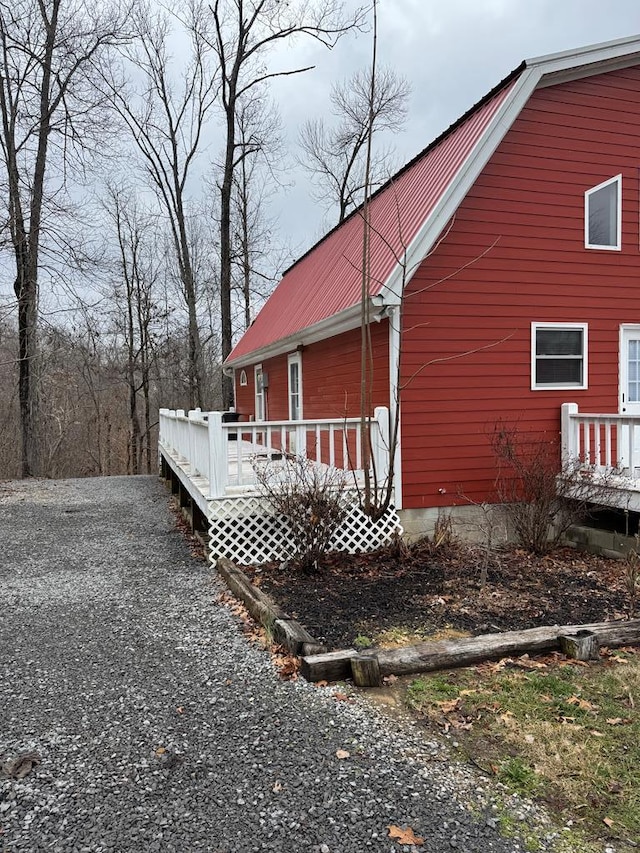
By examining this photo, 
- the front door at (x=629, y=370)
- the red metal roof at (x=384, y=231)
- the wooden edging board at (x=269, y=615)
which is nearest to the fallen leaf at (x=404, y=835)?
the wooden edging board at (x=269, y=615)

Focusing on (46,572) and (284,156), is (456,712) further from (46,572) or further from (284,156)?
(284,156)

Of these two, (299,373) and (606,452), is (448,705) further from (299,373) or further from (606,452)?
(299,373)

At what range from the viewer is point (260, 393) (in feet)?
48.3

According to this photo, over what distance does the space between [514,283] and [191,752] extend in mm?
6762

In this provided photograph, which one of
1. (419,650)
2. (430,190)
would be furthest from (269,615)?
(430,190)

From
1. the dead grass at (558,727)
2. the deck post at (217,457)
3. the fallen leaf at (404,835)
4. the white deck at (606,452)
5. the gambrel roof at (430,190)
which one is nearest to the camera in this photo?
the fallen leaf at (404,835)

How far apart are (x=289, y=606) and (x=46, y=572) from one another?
10.4ft

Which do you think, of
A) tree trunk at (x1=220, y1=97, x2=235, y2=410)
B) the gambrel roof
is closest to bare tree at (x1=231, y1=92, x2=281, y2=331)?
tree trunk at (x1=220, y1=97, x2=235, y2=410)

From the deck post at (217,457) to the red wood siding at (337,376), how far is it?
153cm

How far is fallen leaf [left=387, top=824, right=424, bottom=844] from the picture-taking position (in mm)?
2289

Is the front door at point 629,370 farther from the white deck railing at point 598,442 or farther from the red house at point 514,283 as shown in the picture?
the white deck railing at point 598,442

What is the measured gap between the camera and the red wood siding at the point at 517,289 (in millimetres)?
7465

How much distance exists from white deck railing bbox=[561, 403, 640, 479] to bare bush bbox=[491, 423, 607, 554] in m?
0.16

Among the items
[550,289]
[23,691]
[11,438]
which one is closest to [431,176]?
[550,289]
